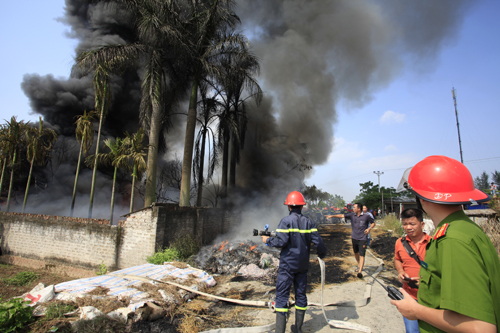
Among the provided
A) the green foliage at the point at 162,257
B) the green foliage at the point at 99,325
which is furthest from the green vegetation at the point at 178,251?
the green foliage at the point at 99,325

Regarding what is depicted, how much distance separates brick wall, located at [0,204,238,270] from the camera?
7.44 m

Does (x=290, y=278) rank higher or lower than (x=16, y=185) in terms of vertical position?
lower

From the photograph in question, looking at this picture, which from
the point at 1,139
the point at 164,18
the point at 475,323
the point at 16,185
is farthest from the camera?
the point at 16,185

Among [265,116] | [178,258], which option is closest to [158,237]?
[178,258]

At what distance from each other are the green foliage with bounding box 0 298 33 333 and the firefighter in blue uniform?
Result: 3.03 metres

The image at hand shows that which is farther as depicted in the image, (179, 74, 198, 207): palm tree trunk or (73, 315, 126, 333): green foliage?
(179, 74, 198, 207): palm tree trunk

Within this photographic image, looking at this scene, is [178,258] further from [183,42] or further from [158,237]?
[183,42]

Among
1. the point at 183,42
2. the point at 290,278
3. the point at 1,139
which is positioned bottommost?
the point at 290,278

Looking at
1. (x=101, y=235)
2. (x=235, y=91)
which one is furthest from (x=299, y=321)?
(x=235, y=91)

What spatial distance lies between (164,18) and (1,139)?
987cm

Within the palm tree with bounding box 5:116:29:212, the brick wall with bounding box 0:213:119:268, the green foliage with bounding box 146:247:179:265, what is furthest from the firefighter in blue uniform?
the palm tree with bounding box 5:116:29:212

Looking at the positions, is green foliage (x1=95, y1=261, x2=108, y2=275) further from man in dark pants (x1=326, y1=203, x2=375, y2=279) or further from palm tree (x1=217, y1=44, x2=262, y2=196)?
palm tree (x1=217, y1=44, x2=262, y2=196)

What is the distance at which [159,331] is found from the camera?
11.2 feet

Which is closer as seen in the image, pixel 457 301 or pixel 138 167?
pixel 457 301
